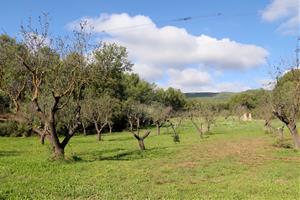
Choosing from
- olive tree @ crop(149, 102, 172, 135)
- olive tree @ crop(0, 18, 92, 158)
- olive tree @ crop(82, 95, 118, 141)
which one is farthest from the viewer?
olive tree @ crop(149, 102, 172, 135)

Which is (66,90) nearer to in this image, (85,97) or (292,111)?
(292,111)

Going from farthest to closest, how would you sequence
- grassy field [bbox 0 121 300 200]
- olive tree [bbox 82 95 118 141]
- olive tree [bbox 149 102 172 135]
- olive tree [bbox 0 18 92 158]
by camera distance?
olive tree [bbox 149 102 172 135], olive tree [bbox 82 95 118 141], olive tree [bbox 0 18 92 158], grassy field [bbox 0 121 300 200]

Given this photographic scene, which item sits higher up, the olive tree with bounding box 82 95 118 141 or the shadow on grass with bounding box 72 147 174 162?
the olive tree with bounding box 82 95 118 141

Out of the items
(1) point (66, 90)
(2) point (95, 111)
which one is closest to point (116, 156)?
(1) point (66, 90)

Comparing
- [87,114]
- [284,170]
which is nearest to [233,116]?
[87,114]

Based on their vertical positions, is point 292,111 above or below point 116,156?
above

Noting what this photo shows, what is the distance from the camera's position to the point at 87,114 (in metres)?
58.5

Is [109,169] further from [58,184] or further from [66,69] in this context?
Answer: [66,69]

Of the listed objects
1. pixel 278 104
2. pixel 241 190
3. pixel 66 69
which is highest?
pixel 66 69

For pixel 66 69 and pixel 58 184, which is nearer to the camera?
pixel 58 184

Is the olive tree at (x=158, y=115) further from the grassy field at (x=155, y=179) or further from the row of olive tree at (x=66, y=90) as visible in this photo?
the grassy field at (x=155, y=179)

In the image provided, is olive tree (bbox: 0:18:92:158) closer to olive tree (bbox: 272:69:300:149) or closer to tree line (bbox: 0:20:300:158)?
tree line (bbox: 0:20:300:158)

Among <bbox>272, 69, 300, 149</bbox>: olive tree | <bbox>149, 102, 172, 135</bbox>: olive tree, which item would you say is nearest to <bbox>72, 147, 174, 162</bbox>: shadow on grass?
<bbox>272, 69, 300, 149</bbox>: olive tree

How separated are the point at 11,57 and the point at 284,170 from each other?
23027 millimetres
